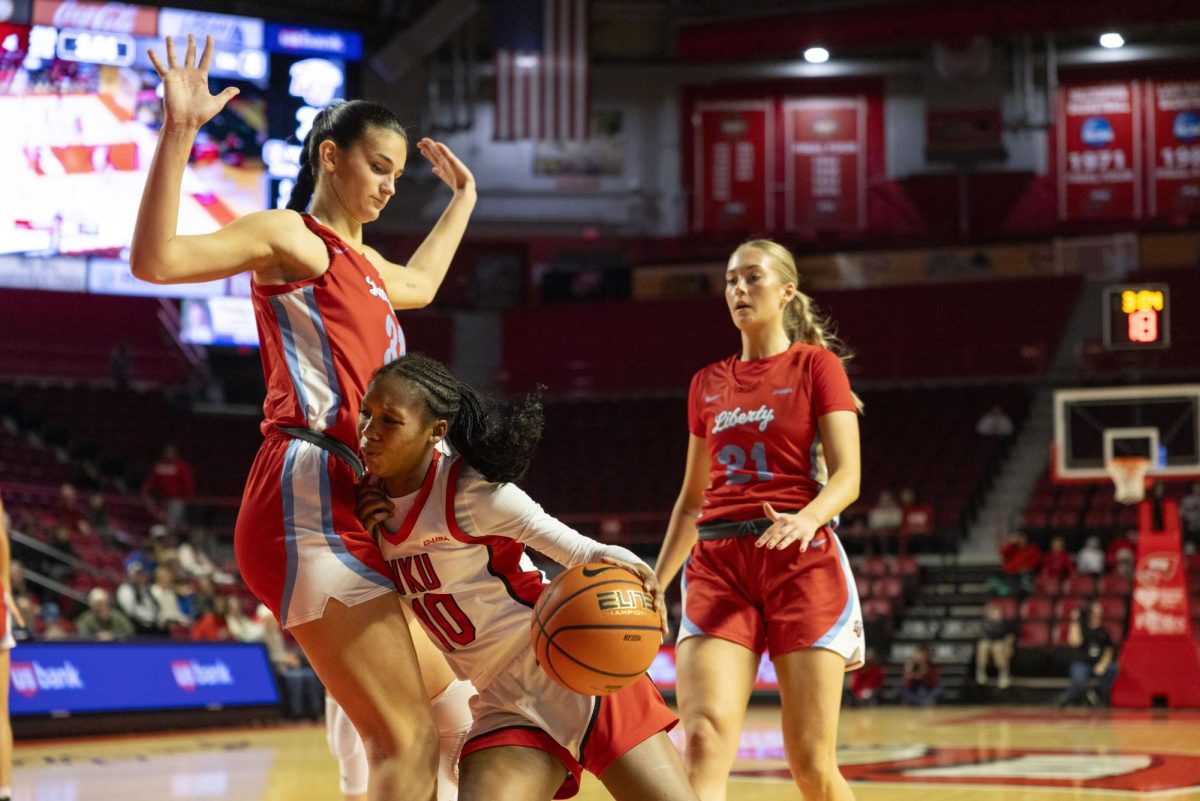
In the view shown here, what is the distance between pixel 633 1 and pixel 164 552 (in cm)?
1349

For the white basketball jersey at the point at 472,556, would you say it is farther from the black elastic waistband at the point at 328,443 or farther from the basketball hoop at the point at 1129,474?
the basketball hoop at the point at 1129,474

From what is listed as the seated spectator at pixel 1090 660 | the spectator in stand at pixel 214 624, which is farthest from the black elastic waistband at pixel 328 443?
the seated spectator at pixel 1090 660

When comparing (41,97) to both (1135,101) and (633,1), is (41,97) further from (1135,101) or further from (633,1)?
(1135,101)

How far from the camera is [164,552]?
14.2m

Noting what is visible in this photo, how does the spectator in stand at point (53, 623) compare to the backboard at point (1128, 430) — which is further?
the backboard at point (1128, 430)

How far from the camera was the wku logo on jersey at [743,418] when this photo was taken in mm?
4254

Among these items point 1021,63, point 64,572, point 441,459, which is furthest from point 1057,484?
point 441,459

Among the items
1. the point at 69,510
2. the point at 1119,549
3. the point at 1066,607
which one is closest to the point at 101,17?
the point at 69,510

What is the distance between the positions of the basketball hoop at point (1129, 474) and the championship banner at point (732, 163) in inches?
463

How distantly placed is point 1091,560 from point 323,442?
13.4 m

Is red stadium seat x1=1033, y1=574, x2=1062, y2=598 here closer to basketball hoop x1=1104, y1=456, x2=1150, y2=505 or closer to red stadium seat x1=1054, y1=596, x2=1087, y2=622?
red stadium seat x1=1054, y1=596, x2=1087, y2=622

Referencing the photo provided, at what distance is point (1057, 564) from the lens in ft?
49.9

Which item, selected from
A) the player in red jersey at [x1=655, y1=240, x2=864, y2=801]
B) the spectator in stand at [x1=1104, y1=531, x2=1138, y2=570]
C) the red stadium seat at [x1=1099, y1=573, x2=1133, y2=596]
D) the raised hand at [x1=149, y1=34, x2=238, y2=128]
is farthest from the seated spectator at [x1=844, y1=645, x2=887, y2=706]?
the raised hand at [x1=149, y1=34, x2=238, y2=128]

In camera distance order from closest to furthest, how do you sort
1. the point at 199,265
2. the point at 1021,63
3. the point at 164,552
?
the point at 199,265 → the point at 164,552 → the point at 1021,63
